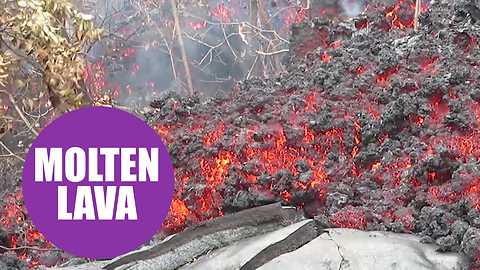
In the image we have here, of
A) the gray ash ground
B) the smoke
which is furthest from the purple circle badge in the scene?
the smoke

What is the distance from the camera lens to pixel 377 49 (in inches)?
177

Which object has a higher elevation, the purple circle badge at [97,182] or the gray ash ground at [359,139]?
the purple circle badge at [97,182]

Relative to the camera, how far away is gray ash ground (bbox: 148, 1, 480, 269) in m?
2.79

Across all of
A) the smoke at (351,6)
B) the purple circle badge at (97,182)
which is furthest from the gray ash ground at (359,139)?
the smoke at (351,6)

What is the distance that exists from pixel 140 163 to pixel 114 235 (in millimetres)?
329

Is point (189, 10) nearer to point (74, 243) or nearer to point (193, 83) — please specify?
point (193, 83)

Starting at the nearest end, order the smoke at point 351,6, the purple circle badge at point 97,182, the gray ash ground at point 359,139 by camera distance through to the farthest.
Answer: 1. the purple circle badge at point 97,182
2. the gray ash ground at point 359,139
3. the smoke at point 351,6

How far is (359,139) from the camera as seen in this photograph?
3615 millimetres

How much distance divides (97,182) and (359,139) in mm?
2040

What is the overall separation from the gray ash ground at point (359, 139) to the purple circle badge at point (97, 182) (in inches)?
38.3

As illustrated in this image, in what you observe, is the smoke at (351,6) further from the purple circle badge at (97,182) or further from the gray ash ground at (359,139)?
the purple circle badge at (97,182)

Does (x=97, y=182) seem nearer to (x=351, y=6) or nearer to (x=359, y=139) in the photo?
(x=359, y=139)

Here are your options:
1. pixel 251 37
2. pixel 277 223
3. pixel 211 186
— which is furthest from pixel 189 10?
pixel 277 223

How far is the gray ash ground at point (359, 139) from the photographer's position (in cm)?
279
